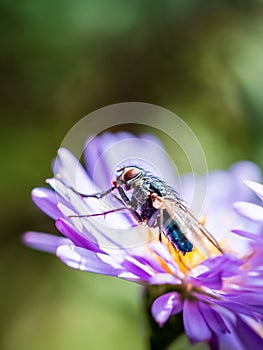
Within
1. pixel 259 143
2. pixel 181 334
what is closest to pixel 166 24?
pixel 259 143

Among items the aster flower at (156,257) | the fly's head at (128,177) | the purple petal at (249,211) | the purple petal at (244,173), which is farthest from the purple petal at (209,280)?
the purple petal at (244,173)

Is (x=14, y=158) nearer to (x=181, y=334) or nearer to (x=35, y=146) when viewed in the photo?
(x=35, y=146)

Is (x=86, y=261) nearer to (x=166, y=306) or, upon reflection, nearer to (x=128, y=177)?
(x=166, y=306)

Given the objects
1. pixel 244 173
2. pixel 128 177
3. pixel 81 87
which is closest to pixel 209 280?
pixel 128 177

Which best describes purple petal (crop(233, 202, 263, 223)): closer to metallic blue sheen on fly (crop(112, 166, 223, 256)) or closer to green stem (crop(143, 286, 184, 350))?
metallic blue sheen on fly (crop(112, 166, 223, 256))

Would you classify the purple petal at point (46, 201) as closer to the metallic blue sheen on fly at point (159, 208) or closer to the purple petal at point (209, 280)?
the metallic blue sheen on fly at point (159, 208)
